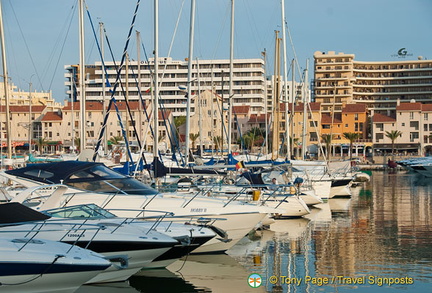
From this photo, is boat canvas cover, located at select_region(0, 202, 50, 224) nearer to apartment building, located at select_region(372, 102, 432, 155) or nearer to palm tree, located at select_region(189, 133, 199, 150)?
palm tree, located at select_region(189, 133, 199, 150)

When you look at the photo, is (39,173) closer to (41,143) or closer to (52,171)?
(52,171)

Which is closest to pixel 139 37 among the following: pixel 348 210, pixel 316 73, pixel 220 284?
pixel 348 210

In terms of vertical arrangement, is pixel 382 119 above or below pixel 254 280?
above

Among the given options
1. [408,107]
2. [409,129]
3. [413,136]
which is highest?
[408,107]

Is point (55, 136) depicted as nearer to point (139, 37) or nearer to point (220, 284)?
point (139, 37)

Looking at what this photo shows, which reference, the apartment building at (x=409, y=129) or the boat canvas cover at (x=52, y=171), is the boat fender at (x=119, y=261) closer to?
the boat canvas cover at (x=52, y=171)

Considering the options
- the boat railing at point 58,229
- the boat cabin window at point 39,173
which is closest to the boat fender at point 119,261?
the boat railing at point 58,229

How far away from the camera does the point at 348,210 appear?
119 ft

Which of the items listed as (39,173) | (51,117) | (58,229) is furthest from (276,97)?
(51,117)

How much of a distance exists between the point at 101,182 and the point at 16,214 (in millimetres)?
5141

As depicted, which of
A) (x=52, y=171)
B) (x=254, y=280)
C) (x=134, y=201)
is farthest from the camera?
(x=52, y=171)

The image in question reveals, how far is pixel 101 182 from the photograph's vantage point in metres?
20.4

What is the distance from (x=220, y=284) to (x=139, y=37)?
31274mm

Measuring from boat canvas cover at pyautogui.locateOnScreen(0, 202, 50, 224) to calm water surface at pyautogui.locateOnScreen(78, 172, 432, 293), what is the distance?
1981 mm
